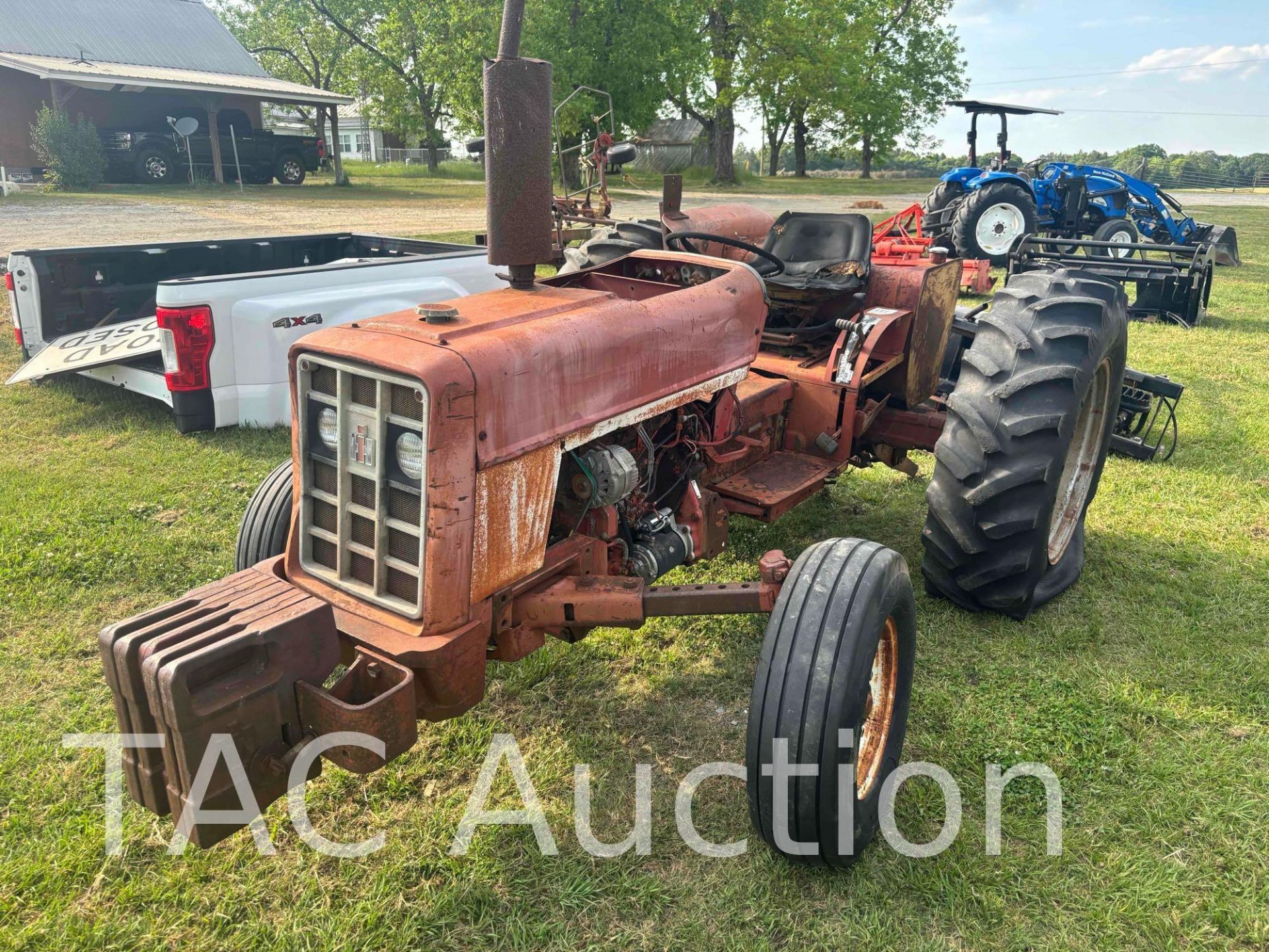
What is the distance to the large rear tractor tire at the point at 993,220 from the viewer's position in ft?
41.5

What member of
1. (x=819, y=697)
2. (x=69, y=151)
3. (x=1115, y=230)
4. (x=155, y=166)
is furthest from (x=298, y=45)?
(x=819, y=697)

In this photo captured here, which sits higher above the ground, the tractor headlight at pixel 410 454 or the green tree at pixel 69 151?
the green tree at pixel 69 151

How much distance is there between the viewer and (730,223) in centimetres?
580

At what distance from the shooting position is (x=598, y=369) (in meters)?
2.73

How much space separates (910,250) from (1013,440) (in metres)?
2.98

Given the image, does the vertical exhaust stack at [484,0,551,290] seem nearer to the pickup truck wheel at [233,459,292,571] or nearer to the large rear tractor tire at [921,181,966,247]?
the pickup truck wheel at [233,459,292,571]

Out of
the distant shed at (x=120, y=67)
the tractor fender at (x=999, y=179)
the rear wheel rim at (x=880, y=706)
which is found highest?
the distant shed at (x=120, y=67)

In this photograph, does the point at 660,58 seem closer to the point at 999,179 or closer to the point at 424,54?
the point at 424,54

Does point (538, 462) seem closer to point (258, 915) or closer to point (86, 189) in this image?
point (258, 915)

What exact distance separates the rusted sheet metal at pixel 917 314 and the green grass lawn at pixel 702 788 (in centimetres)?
85

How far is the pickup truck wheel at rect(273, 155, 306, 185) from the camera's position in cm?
2705

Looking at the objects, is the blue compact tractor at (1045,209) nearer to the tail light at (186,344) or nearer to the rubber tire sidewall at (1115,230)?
the rubber tire sidewall at (1115,230)

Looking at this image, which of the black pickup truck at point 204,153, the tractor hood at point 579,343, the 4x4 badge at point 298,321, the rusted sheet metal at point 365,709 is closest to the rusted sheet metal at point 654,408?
the tractor hood at point 579,343

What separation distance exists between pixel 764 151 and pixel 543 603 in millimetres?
50441
